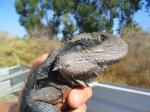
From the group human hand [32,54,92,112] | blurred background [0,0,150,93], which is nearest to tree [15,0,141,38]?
blurred background [0,0,150,93]

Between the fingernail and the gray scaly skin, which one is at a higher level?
the gray scaly skin

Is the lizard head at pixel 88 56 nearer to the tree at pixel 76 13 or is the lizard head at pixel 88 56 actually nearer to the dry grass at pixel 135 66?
the dry grass at pixel 135 66

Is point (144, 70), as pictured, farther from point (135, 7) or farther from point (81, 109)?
point (135, 7)

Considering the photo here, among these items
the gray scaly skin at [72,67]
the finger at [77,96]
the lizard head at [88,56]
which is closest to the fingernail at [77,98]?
the finger at [77,96]

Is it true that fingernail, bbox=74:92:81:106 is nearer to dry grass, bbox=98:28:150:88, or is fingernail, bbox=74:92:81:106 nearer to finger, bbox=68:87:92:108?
finger, bbox=68:87:92:108

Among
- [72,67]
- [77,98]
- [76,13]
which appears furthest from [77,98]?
[76,13]
